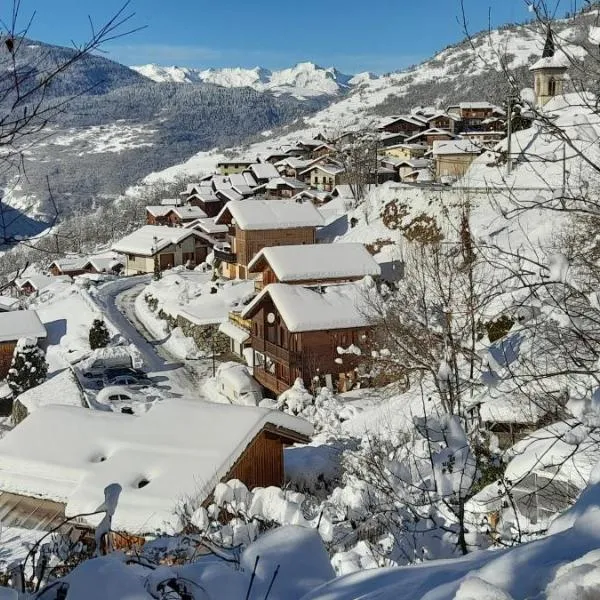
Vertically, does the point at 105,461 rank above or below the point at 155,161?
below

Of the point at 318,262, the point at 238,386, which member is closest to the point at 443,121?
the point at 318,262

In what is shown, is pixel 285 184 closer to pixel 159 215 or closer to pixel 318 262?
pixel 159 215

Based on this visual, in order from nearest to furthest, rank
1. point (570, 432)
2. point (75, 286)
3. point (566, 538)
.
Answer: point (566, 538) → point (570, 432) → point (75, 286)

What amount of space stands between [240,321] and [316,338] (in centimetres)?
558

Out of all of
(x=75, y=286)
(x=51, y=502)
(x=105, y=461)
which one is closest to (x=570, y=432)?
(x=105, y=461)

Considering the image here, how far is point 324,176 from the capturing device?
190ft

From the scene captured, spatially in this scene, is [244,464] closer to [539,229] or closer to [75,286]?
[539,229]

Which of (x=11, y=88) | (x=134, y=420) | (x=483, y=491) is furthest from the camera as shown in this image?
(x=134, y=420)

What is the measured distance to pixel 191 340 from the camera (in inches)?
1003

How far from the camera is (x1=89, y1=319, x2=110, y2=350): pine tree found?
25.1 meters

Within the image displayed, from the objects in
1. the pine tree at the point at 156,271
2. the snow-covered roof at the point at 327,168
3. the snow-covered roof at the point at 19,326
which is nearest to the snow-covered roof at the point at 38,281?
the pine tree at the point at 156,271

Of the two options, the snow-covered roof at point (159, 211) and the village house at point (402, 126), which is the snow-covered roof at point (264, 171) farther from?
the village house at point (402, 126)

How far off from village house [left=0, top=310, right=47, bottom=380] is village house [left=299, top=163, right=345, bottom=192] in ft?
105

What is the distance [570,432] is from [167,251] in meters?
40.6
